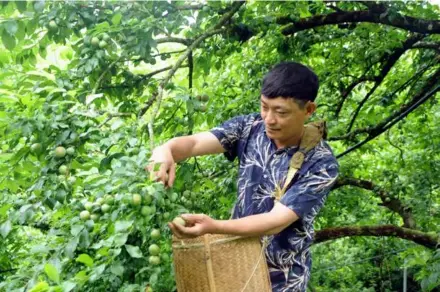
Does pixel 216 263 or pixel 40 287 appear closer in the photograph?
pixel 40 287

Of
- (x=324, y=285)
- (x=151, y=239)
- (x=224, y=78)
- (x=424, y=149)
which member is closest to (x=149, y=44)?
(x=151, y=239)

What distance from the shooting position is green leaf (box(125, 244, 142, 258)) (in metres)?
1.89

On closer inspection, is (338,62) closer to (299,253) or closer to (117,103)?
(117,103)

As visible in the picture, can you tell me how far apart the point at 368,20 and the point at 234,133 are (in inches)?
74.6

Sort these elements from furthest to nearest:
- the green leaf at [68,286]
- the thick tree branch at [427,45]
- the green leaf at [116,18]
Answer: the thick tree branch at [427,45] < the green leaf at [116,18] < the green leaf at [68,286]

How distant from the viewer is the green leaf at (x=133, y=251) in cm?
189

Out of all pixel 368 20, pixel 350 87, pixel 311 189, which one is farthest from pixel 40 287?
pixel 350 87

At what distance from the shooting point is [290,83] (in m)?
2.21

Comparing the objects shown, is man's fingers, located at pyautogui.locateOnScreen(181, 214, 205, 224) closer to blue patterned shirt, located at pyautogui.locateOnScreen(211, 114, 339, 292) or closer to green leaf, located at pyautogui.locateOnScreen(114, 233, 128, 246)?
green leaf, located at pyautogui.locateOnScreen(114, 233, 128, 246)

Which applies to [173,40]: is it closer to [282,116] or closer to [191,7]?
[191,7]

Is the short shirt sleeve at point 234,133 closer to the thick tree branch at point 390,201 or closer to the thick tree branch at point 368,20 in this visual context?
the thick tree branch at point 368,20

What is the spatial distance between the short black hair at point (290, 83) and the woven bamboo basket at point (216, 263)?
19.9 inches

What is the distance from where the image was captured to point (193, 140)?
7.85 feet

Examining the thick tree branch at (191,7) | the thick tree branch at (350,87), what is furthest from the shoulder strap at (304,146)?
the thick tree branch at (350,87)
